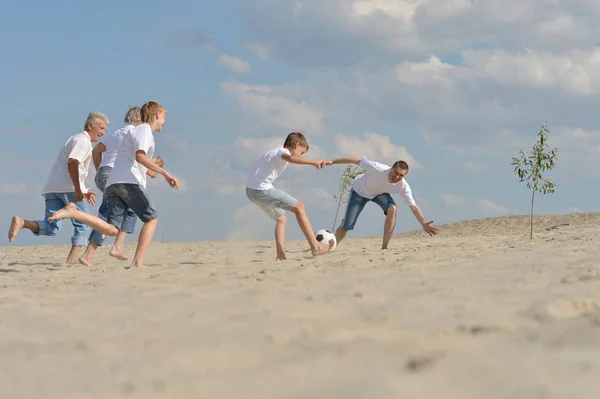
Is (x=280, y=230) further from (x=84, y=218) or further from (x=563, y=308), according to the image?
(x=563, y=308)

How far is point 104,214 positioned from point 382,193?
13.9 ft

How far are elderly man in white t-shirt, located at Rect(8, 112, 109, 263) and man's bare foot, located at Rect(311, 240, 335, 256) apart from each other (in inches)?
114

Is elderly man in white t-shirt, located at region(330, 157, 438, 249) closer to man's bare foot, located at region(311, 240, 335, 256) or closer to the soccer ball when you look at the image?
the soccer ball

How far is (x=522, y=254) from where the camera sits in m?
7.07

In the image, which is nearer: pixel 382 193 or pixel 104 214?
pixel 104 214

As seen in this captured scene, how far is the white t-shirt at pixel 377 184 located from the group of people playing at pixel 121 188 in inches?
34.5

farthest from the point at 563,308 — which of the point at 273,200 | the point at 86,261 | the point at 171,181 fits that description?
the point at 86,261

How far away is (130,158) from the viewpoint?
763cm

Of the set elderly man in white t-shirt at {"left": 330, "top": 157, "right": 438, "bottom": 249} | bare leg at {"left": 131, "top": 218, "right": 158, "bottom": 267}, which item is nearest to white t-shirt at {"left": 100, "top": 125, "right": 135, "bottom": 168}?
bare leg at {"left": 131, "top": 218, "right": 158, "bottom": 267}

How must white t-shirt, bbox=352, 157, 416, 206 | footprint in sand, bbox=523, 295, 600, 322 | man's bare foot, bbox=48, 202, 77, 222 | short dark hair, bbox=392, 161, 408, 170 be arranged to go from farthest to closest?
white t-shirt, bbox=352, 157, 416, 206 → short dark hair, bbox=392, 161, 408, 170 → man's bare foot, bbox=48, 202, 77, 222 → footprint in sand, bbox=523, 295, 600, 322

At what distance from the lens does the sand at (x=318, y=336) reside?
8.00 feet

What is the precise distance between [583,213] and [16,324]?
22.6m

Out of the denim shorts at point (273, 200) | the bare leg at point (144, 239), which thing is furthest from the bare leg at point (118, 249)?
the denim shorts at point (273, 200)

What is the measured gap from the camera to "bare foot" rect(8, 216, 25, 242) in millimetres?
8195
